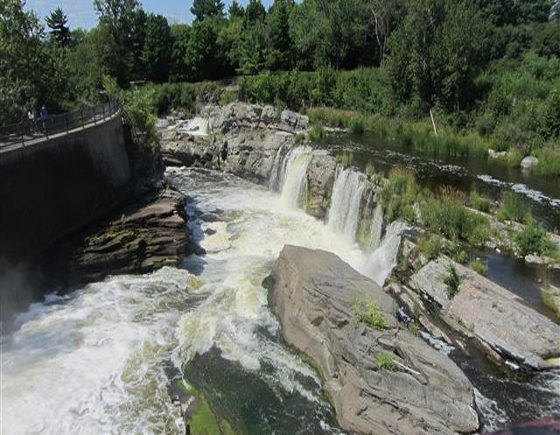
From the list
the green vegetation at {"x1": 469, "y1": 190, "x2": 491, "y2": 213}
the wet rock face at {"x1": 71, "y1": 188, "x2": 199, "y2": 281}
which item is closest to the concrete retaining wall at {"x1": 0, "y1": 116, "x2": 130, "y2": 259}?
the wet rock face at {"x1": 71, "y1": 188, "x2": 199, "y2": 281}

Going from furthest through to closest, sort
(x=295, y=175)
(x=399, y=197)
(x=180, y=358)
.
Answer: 1. (x=295, y=175)
2. (x=399, y=197)
3. (x=180, y=358)

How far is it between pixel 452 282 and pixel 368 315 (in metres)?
3.41

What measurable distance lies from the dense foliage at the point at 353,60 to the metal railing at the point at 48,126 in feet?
12.6

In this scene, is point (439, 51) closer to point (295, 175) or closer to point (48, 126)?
point (295, 175)

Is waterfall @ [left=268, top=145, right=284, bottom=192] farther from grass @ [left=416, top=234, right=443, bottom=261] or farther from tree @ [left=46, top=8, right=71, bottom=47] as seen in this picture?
tree @ [left=46, top=8, right=71, bottom=47]

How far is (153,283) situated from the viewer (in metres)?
17.8

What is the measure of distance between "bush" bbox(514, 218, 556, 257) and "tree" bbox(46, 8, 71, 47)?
239 feet

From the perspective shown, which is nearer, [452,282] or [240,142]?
[452,282]

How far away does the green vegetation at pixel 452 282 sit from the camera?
547 inches

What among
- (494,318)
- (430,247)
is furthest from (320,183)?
(494,318)

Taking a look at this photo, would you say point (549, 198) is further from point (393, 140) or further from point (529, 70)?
point (529, 70)

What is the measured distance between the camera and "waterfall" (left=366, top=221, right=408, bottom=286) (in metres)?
17.0

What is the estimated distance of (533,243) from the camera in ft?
52.3

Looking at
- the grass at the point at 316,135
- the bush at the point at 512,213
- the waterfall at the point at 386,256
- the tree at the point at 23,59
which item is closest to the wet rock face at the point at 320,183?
the waterfall at the point at 386,256
